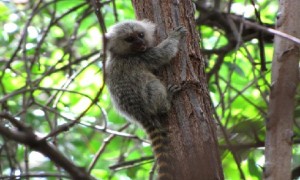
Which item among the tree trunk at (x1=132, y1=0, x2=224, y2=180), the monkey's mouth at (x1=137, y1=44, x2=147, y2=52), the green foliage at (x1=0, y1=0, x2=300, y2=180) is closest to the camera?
the tree trunk at (x1=132, y1=0, x2=224, y2=180)

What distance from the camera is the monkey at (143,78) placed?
10.1 ft

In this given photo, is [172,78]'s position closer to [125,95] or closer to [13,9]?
[125,95]

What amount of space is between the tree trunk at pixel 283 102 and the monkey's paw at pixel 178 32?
2.01 feet

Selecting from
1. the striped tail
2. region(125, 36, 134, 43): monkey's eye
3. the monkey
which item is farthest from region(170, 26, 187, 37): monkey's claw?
region(125, 36, 134, 43): monkey's eye

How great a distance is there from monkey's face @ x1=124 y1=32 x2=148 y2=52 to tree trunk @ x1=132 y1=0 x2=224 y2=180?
2.47ft

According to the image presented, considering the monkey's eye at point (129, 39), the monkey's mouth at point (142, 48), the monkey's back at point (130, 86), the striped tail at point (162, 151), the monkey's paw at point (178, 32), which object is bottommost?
the striped tail at point (162, 151)

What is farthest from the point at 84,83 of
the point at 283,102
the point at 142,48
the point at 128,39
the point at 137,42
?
the point at 283,102

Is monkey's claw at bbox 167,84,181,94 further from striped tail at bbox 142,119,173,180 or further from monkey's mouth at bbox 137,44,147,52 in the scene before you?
monkey's mouth at bbox 137,44,147,52

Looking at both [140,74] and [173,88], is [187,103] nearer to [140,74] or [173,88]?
[173,88]

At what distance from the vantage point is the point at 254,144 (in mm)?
3389

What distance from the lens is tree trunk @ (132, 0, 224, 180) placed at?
276cm

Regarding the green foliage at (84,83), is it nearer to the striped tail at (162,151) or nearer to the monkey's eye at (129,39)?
the monkey's eye at (129,39)

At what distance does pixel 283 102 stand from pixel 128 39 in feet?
7.59

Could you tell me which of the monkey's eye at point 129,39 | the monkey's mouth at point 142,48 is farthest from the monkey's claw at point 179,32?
the monkey's eye at point 129,39
